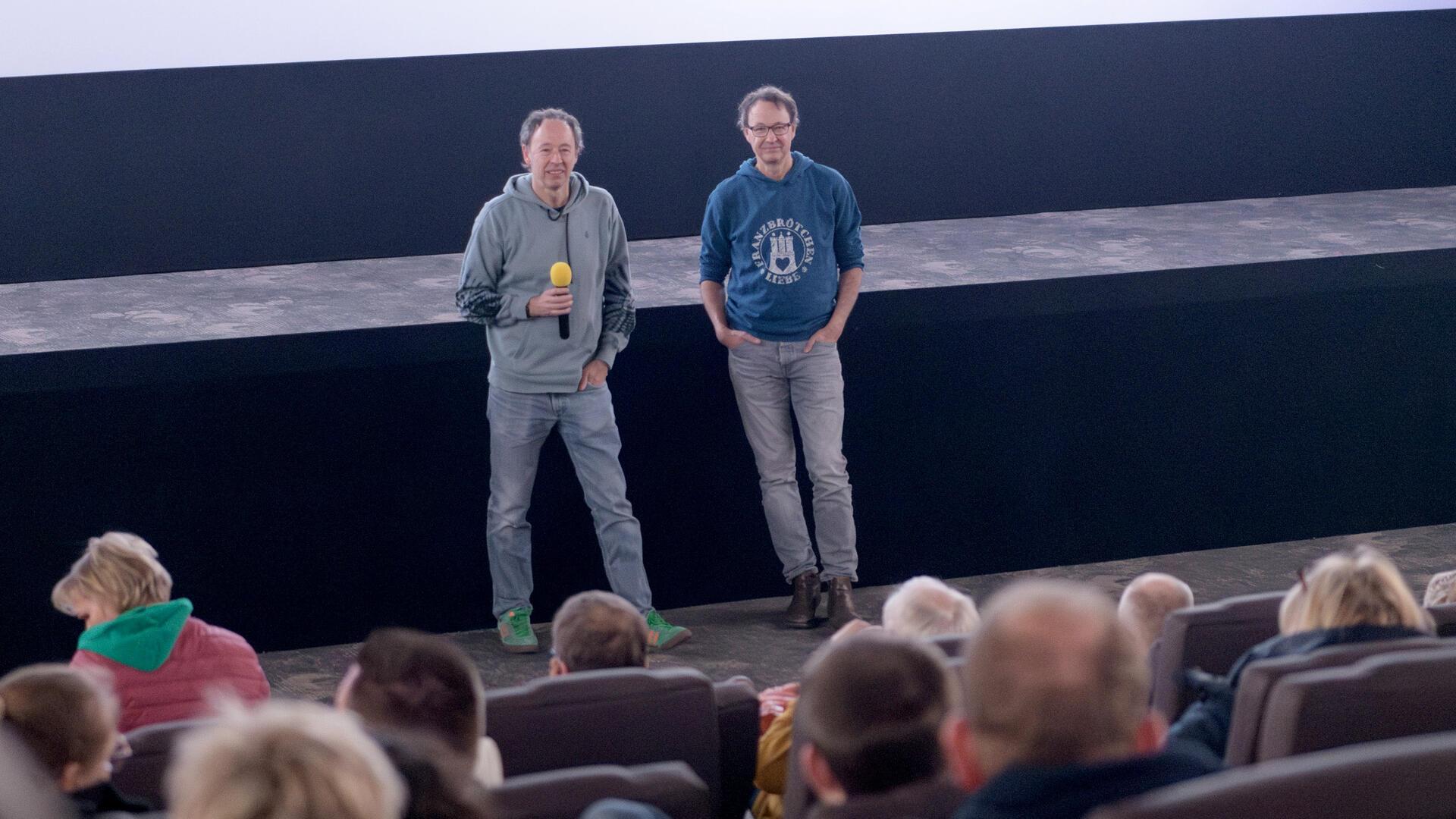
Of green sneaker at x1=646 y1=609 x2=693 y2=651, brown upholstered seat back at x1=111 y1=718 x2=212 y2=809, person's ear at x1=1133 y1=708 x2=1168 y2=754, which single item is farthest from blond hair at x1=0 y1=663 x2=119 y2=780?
green sneaker at x1=646 y1=609 x2=693 y2=651

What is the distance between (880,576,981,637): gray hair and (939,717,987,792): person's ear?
1.19 m

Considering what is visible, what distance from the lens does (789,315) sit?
406cm

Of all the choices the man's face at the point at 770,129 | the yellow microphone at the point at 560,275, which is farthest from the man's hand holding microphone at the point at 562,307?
the man's face at the point at 770,129

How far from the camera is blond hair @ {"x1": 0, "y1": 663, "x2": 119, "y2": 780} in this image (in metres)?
1.79

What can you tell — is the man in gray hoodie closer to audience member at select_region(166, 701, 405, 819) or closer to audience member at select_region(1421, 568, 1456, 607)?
audience member at select_region(1421, 568, 1456, 607)

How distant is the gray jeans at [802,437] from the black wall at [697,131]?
6.66 feet

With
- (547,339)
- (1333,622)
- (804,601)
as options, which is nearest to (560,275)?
(547,339)

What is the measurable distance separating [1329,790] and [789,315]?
9.37ft

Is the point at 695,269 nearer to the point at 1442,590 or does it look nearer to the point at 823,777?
the point at 1442,590

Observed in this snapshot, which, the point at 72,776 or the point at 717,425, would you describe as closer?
the point at 72,776

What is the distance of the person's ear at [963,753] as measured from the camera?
53.8 inches

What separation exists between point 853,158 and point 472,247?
8.78ft

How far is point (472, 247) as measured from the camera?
12.6 ft

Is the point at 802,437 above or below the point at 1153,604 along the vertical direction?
above
